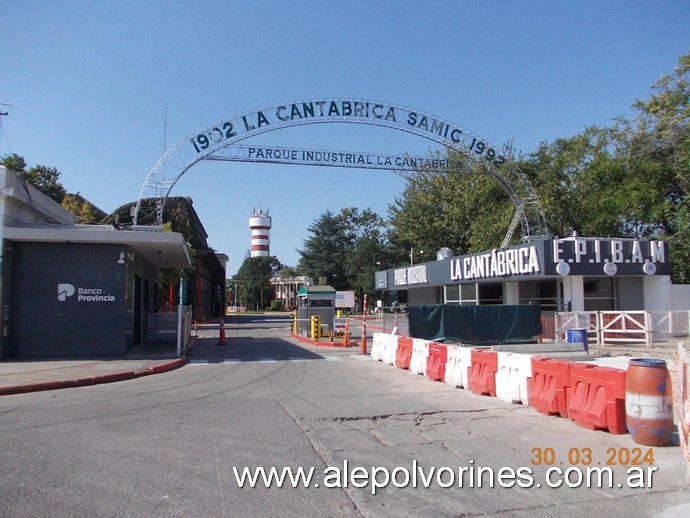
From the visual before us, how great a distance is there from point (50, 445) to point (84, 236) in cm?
1124

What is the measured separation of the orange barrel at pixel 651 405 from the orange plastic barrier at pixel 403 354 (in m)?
8.46

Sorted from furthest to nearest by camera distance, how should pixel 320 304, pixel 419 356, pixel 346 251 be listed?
pixel 346 251 → pixel 320 304 → pixel 419 356

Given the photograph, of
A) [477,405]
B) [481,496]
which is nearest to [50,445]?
[481,496]

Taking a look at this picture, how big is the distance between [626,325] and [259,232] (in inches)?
4215

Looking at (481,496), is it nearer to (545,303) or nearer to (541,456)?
(541,456)

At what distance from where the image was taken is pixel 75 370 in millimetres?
14344

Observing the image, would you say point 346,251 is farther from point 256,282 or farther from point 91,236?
A: point 91,236

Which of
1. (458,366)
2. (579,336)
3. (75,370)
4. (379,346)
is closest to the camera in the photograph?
(458,366)

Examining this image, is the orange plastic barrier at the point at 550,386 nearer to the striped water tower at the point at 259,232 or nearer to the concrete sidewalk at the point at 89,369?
the concrete sidewalk at the point at 89,369

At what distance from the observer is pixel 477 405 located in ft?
32.8

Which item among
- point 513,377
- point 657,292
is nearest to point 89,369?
point 513,377

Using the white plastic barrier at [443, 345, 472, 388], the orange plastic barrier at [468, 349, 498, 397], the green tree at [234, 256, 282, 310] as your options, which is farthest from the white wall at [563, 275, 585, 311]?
the green tree at [234, 256, 282, 310]

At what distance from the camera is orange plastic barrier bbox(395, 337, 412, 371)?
15453 millimetres

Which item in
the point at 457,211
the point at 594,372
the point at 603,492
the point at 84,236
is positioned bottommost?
the point at 603,492
